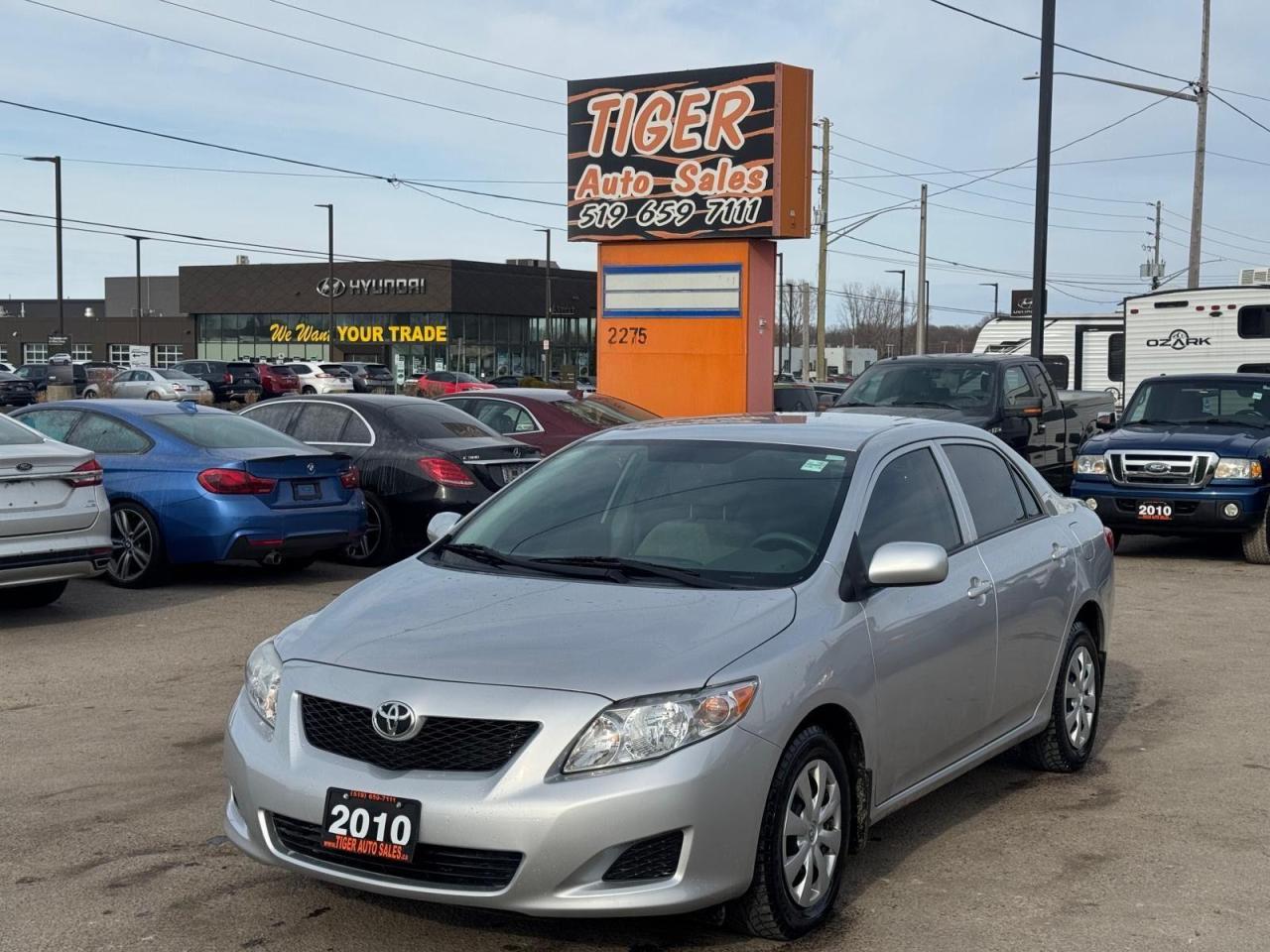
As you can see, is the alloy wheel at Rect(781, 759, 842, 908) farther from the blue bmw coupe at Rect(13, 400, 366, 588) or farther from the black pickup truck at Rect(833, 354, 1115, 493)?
the black pickup truck at Rect(833, 354, 1115, 493)

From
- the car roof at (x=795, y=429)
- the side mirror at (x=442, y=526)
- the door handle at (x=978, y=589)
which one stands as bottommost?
the door handle at (x=978, y=589)

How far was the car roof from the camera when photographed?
5.79 m

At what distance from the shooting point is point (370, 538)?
13188mm

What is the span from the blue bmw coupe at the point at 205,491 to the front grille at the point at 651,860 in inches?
307

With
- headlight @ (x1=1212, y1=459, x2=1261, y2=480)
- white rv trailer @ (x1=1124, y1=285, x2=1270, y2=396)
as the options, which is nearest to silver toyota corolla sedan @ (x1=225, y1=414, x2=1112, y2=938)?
headlight @ (x1=1212, y1=459, x2=1261, y2=480)

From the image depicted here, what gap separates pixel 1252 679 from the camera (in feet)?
28.8

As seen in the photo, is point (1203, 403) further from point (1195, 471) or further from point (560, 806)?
point (560, 806)

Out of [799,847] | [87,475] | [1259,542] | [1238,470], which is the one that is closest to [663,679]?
[799,847]

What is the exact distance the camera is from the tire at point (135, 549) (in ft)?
37.9

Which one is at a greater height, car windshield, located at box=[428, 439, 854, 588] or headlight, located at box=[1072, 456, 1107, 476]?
car windshield, located at box=[428, 439, 854, 588]

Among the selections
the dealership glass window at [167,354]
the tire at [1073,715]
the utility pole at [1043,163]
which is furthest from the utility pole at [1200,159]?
the dealership glass window at [167,354]

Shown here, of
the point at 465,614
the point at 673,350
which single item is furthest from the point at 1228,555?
the point at 465,614

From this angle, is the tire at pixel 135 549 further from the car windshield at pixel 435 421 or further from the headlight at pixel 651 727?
the headlight at pixel 651 727

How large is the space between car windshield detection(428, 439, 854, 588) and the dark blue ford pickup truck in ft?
29.8
